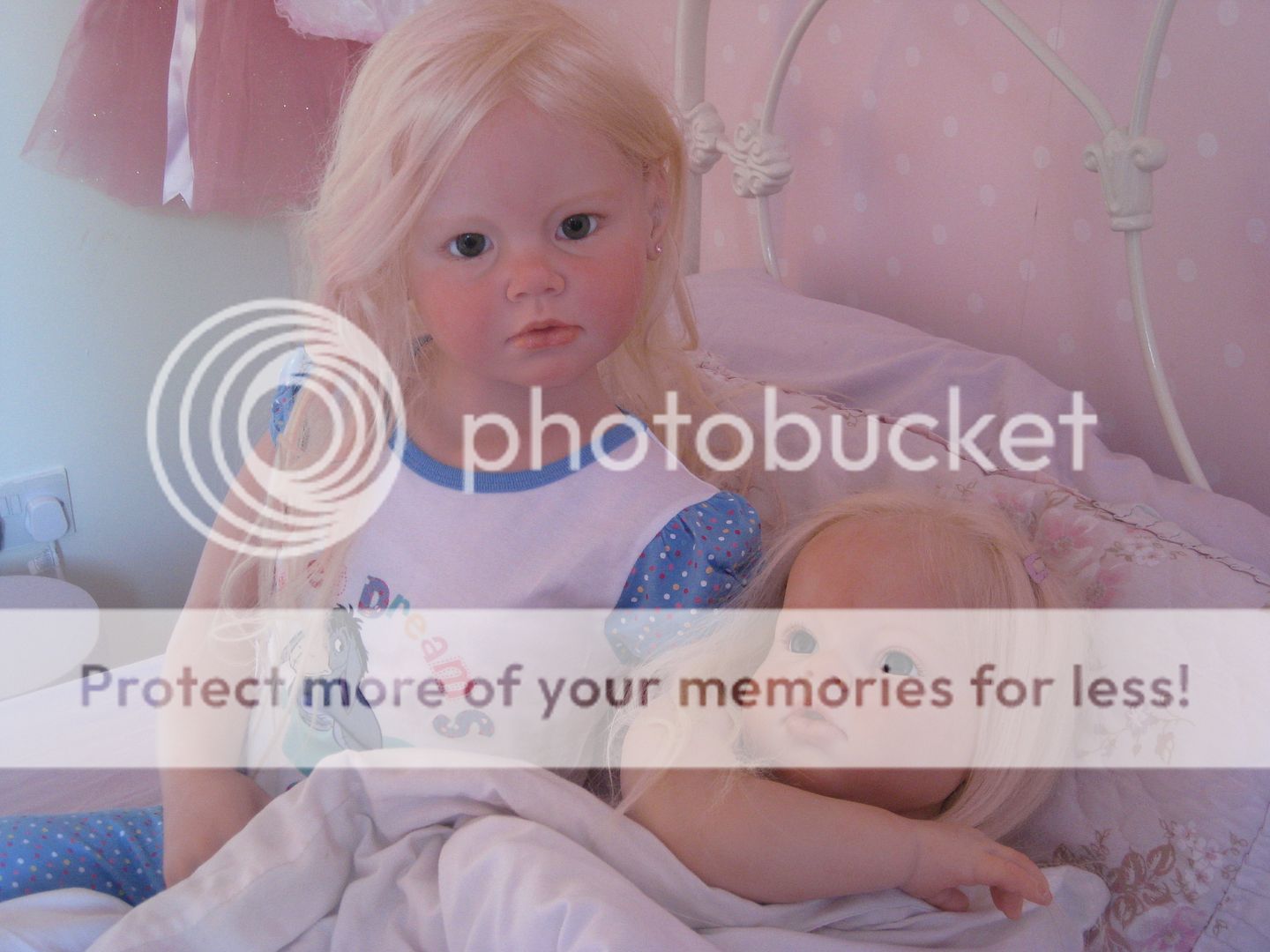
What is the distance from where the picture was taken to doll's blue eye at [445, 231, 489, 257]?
743 millimetres

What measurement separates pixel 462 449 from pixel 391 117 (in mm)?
260

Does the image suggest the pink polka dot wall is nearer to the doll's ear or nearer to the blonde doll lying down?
the doll's ear

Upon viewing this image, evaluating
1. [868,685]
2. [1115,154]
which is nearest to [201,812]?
[868,685]

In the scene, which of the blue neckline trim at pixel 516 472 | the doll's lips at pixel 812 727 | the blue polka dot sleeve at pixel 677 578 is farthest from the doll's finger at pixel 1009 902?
the blue neckline trim at pixel 516 472

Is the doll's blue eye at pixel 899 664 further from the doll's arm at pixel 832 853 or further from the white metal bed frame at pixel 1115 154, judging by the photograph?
the white metal bed frame at pixel 1115 154

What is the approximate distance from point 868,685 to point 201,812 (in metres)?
0.51

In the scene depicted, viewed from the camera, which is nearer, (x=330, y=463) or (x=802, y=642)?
(x=802, y=642)

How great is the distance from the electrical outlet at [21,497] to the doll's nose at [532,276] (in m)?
1.57

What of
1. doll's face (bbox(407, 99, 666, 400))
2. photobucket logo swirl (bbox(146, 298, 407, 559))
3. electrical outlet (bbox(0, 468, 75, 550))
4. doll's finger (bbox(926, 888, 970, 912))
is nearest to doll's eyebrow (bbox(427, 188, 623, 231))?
doll's face (bbox(407, 99, 666, 400))

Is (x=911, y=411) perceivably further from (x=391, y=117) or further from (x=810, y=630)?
(x=391, y=117)

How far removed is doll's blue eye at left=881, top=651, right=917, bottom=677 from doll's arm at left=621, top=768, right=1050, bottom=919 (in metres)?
0.09

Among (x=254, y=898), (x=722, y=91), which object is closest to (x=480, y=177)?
(x=254, y=898)

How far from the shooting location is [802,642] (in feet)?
2.49

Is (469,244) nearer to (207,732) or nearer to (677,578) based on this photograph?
(677,578)
